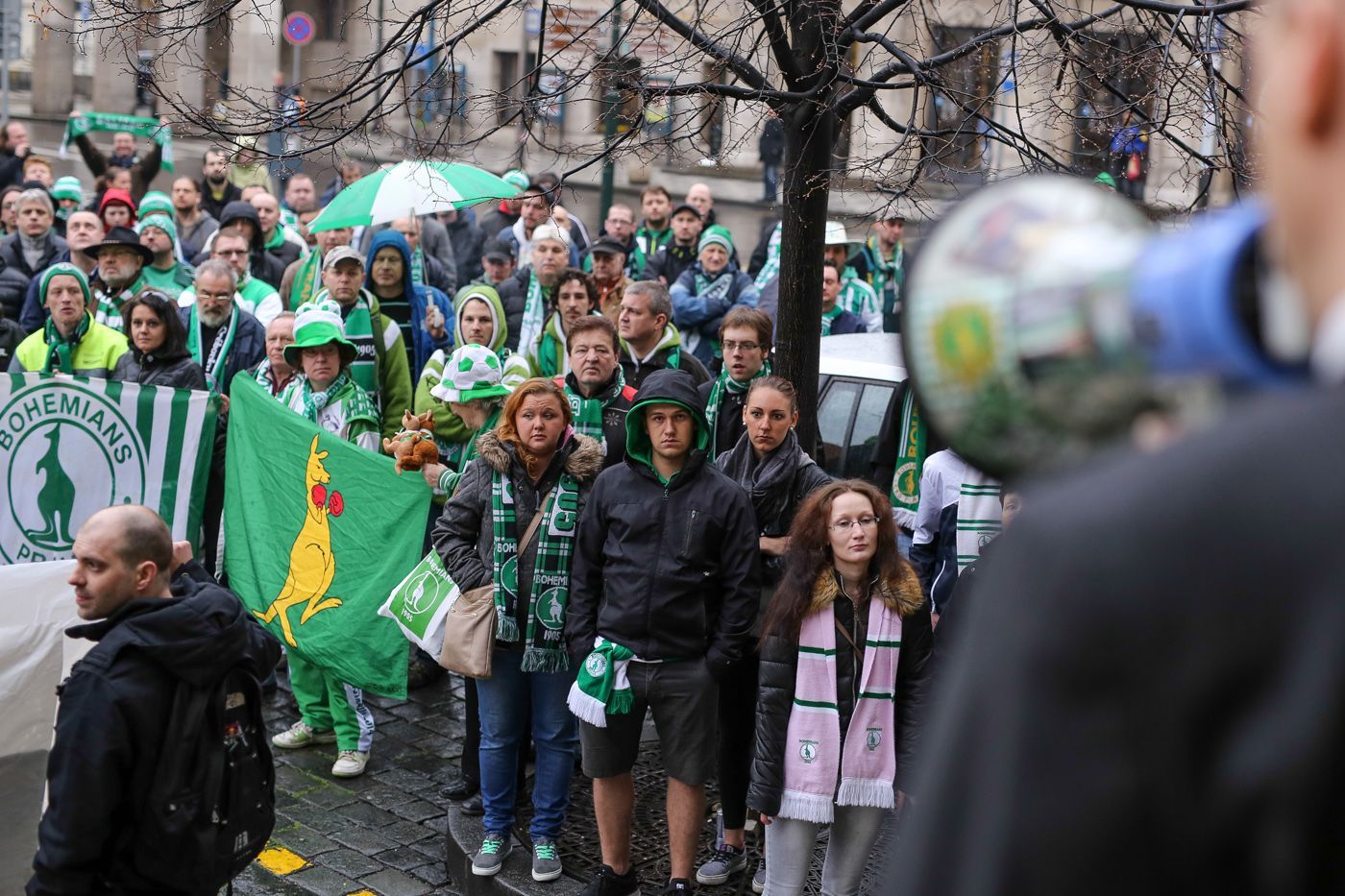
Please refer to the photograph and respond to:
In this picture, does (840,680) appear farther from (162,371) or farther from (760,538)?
(162,371)

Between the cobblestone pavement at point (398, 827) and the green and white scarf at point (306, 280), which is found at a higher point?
the green and white scarf at point (306, 280)

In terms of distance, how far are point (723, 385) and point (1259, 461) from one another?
6424 millimetres

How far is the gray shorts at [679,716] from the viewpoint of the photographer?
18.5ft

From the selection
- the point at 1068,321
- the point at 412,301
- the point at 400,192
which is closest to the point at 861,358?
the point at 412,301

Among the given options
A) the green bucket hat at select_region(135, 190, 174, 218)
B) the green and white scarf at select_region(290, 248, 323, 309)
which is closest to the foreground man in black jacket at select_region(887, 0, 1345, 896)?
the green and white scarf at select_region(290, 248, 323, 309)

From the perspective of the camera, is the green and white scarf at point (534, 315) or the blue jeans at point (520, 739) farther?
the green and white scarf at point (534, 315)

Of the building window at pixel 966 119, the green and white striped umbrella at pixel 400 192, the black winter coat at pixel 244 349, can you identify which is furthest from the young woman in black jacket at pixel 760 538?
the black winter coat at pixel 244 349

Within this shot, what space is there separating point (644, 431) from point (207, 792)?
2.32 m

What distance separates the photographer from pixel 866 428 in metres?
8.16

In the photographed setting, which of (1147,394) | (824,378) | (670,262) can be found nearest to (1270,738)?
(1147,394)

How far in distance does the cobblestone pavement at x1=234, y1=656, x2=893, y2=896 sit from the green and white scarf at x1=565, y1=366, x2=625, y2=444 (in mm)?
1571

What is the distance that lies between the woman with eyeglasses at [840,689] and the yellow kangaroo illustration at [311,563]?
265 cm

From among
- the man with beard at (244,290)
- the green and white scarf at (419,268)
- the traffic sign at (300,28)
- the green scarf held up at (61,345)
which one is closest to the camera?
the green scarf held up at (61,345)

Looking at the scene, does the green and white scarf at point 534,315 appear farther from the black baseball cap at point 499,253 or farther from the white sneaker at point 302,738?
the white sneaker at point 302,738
